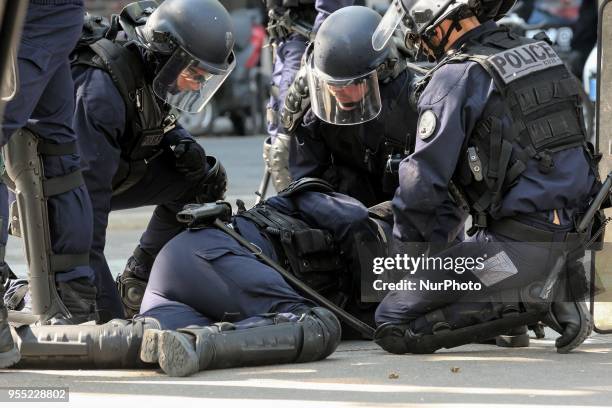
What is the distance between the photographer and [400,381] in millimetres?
4289

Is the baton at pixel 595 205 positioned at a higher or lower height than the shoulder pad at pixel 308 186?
higher

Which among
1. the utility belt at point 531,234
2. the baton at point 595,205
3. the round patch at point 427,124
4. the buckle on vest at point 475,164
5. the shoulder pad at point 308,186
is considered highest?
the round patch at point 427,124

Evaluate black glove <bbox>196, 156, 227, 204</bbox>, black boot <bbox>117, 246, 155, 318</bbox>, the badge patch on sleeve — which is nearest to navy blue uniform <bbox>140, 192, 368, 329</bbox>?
the badge patch on sleeve

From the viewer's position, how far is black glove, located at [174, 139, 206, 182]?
617cm

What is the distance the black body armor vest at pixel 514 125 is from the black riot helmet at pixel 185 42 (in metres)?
1.23

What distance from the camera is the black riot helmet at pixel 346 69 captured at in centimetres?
549

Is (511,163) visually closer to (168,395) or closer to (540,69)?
(540,69)

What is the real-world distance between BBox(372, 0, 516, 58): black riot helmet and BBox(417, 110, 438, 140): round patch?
0.35 m

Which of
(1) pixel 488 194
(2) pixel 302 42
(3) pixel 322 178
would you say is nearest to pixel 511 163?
(1) pixel 488 194

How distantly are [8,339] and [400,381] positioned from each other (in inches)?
46.6

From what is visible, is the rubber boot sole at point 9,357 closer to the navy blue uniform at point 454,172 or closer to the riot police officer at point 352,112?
the navy blue uniform at point 454,172

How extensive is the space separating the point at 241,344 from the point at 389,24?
1.35 meters

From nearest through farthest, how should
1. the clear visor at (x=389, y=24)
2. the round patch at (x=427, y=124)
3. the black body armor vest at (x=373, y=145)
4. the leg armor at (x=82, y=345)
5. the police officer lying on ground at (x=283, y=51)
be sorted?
1. the leg armor at (x=82, y=345)
2. the round patch at (x=427, y=124)
3. the clear visor at (x=389, y=24)
4. the black body armor vest at (x=373, y=145)
5. the police officer lying on ground at (x=283, y=51)

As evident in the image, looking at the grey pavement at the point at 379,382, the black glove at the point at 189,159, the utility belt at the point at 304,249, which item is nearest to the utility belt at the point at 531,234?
the grey pavement at the point at 379,382
